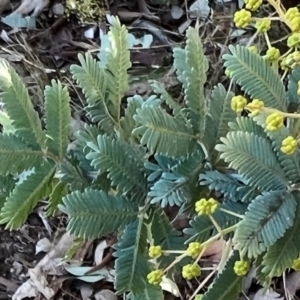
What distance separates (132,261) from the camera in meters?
0.83

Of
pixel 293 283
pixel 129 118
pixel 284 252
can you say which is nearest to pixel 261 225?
pixel 284 252

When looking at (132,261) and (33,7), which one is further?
(33,7)

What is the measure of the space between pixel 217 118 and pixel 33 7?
0.91 meters

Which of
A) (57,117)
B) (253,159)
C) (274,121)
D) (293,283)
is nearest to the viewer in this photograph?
(274,121)

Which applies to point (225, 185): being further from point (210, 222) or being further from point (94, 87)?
point (94, 87)

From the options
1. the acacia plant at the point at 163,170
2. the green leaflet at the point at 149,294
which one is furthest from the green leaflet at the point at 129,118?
the green leaflet at the point at 149,294

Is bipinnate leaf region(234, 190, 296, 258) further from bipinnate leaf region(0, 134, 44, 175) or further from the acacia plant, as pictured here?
bipinnate leaf region(0, 134, 44, 175)

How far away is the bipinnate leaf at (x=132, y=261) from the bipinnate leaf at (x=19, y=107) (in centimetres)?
17

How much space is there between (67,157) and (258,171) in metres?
0.28

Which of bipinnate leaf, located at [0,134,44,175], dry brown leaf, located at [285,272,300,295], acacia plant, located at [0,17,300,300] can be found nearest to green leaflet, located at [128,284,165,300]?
acacia plant, located at [0,17,300,300]

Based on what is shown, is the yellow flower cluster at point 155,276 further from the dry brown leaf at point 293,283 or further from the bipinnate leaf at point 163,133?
the dry brown leaf at point 293,283

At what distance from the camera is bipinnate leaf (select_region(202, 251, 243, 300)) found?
831mm

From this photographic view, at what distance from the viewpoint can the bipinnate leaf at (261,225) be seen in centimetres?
73

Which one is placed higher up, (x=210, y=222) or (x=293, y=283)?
(x=210, y=222)
